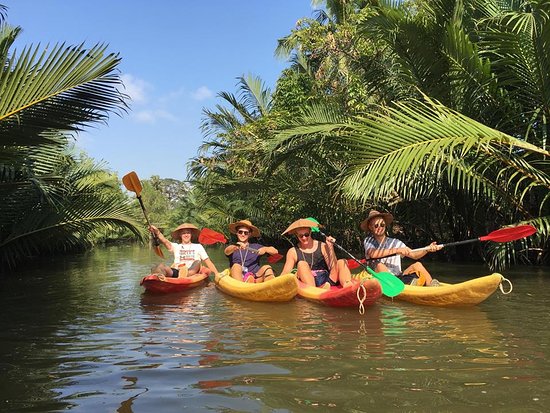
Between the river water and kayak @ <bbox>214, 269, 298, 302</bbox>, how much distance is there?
0.15m

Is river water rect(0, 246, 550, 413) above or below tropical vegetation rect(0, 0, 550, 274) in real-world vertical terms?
below

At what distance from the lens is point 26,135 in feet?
19.8

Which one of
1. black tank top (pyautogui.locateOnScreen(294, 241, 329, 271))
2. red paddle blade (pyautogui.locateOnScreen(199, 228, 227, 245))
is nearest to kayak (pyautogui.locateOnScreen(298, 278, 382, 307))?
black tank top (pyautogui.locateOnScreen(294, 241, 329, 271))

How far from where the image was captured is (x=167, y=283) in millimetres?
8242

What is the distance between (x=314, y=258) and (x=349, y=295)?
149 centimetres

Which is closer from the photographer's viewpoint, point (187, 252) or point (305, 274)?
point (305, 274)

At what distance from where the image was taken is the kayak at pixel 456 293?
20.4 feet

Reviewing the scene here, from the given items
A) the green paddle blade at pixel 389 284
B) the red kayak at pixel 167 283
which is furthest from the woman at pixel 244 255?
the green paddle blade at pixel 389 284

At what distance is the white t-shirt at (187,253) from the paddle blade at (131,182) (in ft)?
4.38

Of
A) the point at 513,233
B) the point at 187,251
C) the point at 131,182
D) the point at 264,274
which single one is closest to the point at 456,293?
the point at 513,233

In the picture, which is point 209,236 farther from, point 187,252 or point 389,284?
point 389,284

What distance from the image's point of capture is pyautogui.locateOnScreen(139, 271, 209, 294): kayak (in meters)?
8.16

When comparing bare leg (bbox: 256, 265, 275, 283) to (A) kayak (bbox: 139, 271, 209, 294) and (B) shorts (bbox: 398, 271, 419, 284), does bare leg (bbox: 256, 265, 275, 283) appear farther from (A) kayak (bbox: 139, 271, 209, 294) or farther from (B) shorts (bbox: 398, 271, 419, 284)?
(B) shorts (bbox: 398, 271, 419, 284)

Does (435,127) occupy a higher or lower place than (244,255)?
higher
